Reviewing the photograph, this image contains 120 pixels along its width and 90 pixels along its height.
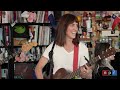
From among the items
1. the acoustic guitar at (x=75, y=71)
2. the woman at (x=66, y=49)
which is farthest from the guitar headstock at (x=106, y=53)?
the woman at (x=66, y=49)

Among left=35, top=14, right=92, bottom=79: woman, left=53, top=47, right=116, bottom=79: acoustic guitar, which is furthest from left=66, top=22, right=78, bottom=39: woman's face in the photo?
left=53, top=47, right=116, bottom=79: acoustic guitar

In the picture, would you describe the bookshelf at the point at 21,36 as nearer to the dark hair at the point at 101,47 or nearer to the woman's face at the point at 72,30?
the woman's face at the point at 72,30

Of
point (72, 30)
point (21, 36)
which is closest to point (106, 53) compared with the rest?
point (72, 30)

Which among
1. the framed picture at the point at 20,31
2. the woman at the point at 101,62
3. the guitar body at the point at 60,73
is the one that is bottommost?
the guitar body at the point at 60,73

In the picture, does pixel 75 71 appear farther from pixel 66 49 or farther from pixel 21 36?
pixel 21 36

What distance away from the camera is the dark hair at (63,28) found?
67.7 inches

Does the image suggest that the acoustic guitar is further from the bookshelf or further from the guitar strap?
the bookshelf

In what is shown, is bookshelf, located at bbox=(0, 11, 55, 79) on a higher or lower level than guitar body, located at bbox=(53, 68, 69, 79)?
higher

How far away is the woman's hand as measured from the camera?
171 centimetres

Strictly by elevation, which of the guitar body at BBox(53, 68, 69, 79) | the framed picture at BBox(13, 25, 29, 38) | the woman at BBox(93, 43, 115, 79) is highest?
the framed picture at BBox(13, 25, 29, 38)

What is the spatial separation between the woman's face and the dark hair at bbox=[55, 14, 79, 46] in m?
0.02
